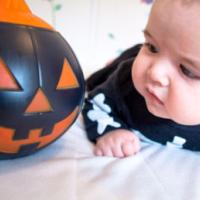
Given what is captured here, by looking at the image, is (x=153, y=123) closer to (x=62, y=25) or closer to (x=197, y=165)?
(x=197, y=165)

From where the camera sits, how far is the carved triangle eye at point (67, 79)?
54 centimetres

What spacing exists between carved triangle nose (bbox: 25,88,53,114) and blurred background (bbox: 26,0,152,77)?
112 cm

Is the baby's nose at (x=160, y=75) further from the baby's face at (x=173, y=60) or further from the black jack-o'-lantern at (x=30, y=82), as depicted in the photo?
the black jack-o'-lantern at (x=30, y=82)

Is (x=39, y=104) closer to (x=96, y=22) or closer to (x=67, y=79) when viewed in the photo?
(x=67, y=79)

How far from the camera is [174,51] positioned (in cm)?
57

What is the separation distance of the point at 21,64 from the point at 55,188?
0.21 meters

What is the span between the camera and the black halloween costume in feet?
2.46

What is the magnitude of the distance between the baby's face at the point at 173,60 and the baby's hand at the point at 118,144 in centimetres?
11

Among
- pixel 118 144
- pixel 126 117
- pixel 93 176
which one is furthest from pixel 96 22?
pixel 93 176

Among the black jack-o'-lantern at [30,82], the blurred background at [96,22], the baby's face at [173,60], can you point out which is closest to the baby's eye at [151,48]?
the baby's face at [173,60]

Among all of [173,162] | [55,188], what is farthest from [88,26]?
[55,188]

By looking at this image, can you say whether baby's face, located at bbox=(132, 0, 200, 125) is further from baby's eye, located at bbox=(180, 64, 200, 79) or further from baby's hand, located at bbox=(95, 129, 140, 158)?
baby's hand, located at bbox=(95, 129, 140, 158)

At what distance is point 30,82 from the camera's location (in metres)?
0.50

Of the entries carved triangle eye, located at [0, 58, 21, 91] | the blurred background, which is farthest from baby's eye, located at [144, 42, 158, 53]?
the blurred background
